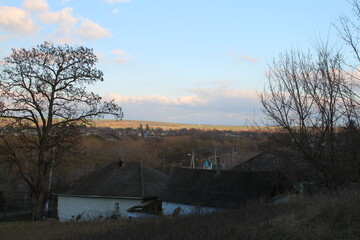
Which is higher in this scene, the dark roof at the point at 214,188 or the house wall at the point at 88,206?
the dark roof at the point at 214,188

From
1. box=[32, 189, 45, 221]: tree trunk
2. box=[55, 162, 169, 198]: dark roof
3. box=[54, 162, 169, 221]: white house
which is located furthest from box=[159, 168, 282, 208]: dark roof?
box=[32, 189, 45, 221]: tree trunk

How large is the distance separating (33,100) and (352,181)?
57.2 feet

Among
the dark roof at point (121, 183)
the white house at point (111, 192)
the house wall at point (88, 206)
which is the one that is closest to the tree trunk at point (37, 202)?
the white house at point (111, 192)

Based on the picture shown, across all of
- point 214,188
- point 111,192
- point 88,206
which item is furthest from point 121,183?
point 214,188

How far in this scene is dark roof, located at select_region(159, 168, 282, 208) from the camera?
2654 centimetres

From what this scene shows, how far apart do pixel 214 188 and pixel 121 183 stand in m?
10.5

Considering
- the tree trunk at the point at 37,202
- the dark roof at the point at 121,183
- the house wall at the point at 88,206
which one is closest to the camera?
the tree trunk at the point at 37,202

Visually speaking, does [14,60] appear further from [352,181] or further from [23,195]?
[23,195]

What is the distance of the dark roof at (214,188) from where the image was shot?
26.5 meters

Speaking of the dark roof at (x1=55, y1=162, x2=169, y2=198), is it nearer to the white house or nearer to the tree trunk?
the white house

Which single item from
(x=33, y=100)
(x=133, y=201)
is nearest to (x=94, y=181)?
(x=133, y=201)

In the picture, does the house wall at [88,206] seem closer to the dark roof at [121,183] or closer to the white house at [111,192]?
the white house at [111,192]

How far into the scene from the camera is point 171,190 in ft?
100

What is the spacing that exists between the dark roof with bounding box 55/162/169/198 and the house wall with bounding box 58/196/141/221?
1.88 ft
